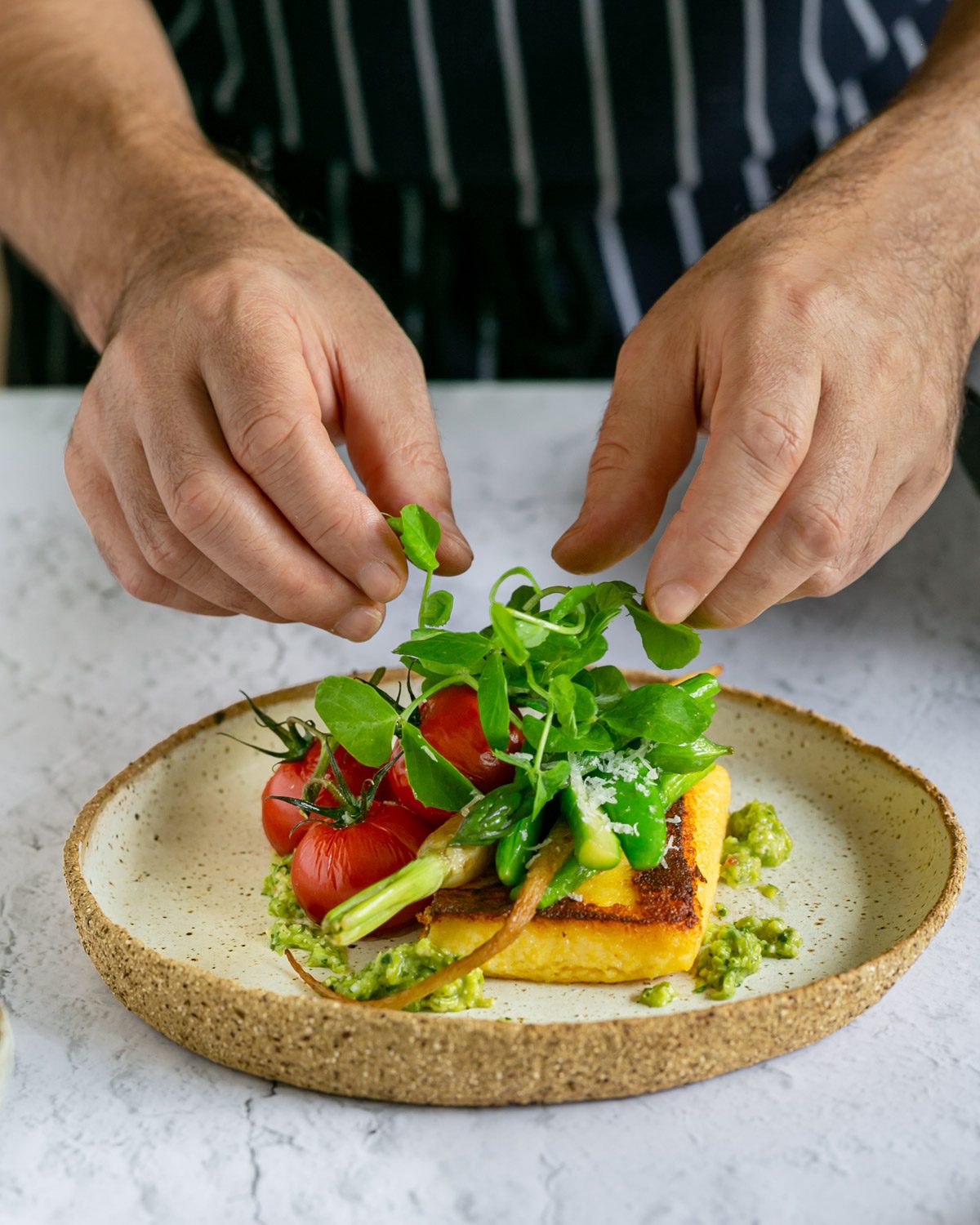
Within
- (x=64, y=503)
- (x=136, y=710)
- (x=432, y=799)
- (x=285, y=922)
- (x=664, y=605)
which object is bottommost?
(x=64, y=503)

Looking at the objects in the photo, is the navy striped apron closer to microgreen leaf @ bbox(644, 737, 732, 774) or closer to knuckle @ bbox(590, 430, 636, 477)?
knuckle @ bbox(590, 430, 636, 477)

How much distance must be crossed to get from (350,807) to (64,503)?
1325mm

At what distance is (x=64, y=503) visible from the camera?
2.30 meters

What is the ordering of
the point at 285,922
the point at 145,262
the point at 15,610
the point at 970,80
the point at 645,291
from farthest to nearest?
the point at 645,291
the point at 15,610
the point at 970,80
the point at 145,262
the point at 285,922

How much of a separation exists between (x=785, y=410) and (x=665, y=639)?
23 centimetres

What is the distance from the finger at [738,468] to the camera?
111 centimetres

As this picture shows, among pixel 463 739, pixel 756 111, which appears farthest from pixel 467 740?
pixel 756 111

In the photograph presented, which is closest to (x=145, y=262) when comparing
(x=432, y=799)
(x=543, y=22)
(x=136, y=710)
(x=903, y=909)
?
(x=136, y=710)

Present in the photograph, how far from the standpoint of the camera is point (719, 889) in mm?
1248

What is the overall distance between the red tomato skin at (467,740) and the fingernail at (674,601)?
169 mm

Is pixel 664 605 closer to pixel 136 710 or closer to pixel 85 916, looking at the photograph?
pixel 85 916

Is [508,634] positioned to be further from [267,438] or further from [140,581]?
[140,581]

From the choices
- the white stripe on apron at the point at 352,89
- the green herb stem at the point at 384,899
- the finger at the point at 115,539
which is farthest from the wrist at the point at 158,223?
the green herb stem at the point at 384,899

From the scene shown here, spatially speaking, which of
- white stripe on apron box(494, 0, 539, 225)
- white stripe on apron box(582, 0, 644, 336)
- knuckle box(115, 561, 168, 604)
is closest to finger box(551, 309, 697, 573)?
knuckle box(115, 561, 168, 604)
